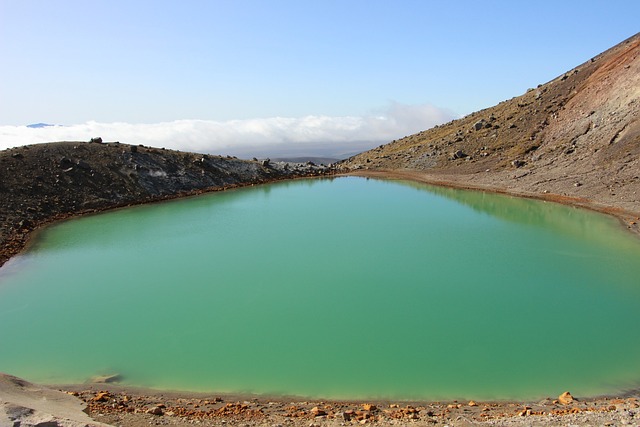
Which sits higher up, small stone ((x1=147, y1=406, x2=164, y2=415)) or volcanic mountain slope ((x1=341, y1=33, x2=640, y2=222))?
volcanic mountain slope ((x1=341, y1=33, x2=640, y2=222))

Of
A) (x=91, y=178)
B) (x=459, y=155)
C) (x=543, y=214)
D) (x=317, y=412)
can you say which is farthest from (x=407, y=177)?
(x=317, y=412)

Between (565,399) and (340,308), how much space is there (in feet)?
24.2

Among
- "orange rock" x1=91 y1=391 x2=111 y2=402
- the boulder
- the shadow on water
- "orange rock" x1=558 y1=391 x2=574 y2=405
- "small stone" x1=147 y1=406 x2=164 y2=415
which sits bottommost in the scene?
"orange rock" x1=91 y1=391 x2=111 y2=402

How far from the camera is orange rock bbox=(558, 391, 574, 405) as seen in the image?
32.6 feet

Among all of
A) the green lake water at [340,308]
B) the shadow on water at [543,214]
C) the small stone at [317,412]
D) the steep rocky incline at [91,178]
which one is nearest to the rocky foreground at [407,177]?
the small stone at [317,412]

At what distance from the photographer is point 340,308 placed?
51.2ft

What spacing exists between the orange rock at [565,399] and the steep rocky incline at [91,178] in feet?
87.9

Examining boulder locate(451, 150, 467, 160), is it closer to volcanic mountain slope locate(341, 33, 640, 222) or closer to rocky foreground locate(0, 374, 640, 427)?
volcanic mountain slope locate(341, 33, 640, 222)

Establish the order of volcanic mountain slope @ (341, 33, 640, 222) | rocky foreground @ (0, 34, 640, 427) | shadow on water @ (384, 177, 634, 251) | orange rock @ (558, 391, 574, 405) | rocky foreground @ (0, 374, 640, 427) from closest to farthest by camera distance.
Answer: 1. rocky foreground @ (0, 374, 640, 427)
2. rocky foreground @ (0, 34, 640, 427)
3. orange rock @ (558, 391, 574, 405)
4. shadow on water @ (384, 177, 634, 251)
5. volcanic mountain slope @ (341, 33, 640, 222)

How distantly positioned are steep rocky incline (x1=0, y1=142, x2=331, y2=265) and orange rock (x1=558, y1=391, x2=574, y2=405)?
2678 centimetres

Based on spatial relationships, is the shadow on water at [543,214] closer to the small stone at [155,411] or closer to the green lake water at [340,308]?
the green lake water at [340,308]

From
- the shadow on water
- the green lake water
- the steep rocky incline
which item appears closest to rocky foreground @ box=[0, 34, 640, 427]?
the steep rocky incline

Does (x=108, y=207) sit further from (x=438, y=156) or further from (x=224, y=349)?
(x=438, y=156)

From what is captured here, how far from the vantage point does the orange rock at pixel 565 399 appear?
9938 millimetres
